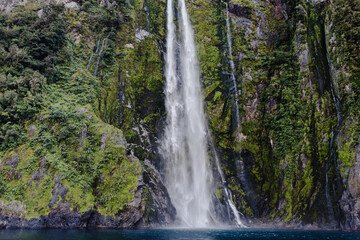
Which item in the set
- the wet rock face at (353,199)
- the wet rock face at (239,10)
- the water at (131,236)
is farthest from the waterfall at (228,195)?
the wet rock face at (239,10)

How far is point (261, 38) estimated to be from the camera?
73.7ft

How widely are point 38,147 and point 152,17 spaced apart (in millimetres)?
15183

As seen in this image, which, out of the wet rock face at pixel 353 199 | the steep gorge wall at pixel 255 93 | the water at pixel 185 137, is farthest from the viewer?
the water at pixel 185 137

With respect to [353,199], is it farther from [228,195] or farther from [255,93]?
[255,93]

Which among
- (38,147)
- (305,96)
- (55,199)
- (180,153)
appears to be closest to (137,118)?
(180,153)

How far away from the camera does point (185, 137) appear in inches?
787

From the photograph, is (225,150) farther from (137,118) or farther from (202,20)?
(202,20)

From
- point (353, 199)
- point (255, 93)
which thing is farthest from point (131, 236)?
point (255, 93)

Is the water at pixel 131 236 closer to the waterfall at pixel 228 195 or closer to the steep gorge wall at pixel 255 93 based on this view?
the steep gorge wall at pixel 255 93

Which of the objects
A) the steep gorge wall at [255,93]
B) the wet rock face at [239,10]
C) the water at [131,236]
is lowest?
the water at [131,236]

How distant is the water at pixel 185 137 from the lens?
17.9 m

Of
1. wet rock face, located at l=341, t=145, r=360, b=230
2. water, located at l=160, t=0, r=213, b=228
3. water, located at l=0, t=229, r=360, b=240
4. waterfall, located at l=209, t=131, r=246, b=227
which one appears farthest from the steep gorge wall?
water, located at l=0, t=229, r=360, b=240

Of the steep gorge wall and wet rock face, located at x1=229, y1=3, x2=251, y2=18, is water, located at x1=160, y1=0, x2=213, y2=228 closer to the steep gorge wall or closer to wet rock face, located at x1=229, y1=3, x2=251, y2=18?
the steep gorge wall

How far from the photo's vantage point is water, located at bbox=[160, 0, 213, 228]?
58.7 ft
